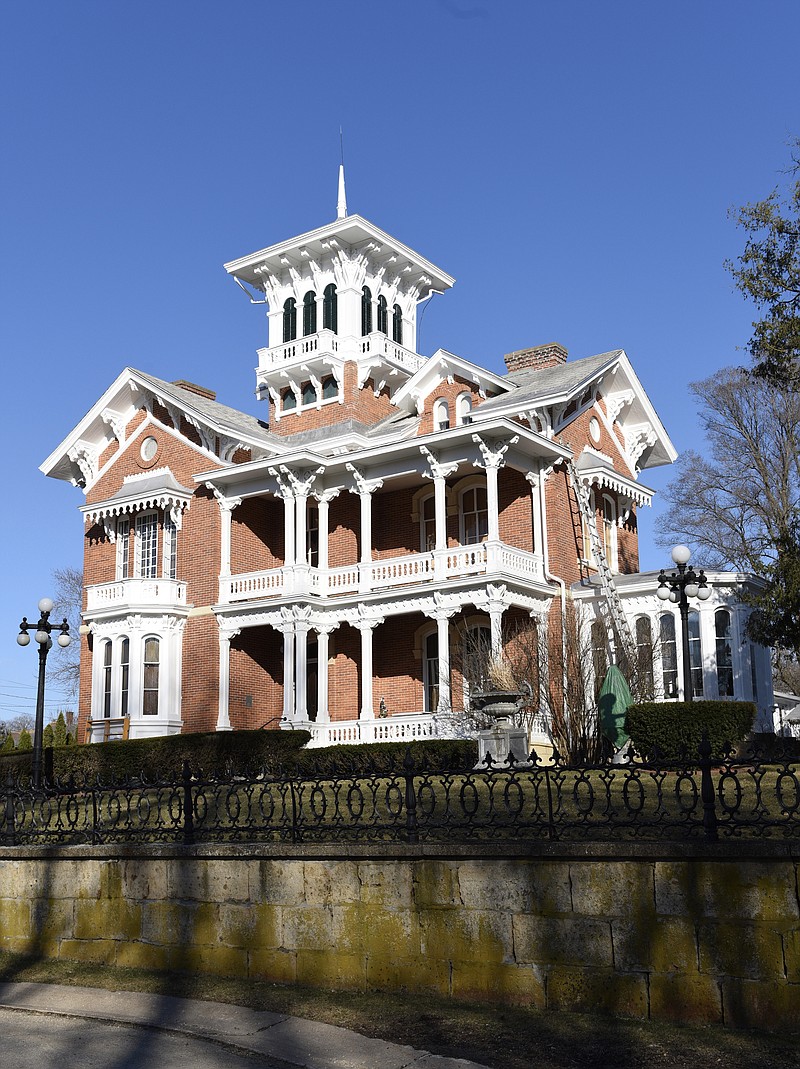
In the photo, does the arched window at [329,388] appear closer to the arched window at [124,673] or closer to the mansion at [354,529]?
the mansion at [354,529]

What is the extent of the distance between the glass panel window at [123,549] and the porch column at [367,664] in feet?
25.6

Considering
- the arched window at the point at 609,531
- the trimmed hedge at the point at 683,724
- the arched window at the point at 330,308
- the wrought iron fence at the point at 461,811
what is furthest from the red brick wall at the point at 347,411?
the wrought iron fence at the point at 461,811

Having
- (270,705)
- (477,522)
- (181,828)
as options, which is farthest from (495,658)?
(181,828)

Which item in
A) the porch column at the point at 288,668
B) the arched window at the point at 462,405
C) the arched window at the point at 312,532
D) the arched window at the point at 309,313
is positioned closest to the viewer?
the porch column at the point at 288,668

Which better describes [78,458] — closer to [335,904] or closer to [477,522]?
[477,522]

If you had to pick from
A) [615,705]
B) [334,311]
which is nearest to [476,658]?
[615,705]

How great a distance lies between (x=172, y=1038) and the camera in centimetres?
868

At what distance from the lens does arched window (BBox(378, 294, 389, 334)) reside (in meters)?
36.0

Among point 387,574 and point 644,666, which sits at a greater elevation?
point 387,574

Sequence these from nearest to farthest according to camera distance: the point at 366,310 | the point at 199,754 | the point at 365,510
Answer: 1. the point at 199,754
2. the point at 365,510
3. the point at 366,310

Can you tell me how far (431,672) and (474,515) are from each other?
4056 mm

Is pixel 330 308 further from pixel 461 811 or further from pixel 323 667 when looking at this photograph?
pixel 461 811

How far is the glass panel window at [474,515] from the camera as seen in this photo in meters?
29.7

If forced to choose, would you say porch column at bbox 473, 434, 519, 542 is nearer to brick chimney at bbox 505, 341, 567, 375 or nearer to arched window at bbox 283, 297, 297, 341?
brick chimney at bbox 505, 341, 567, 375
